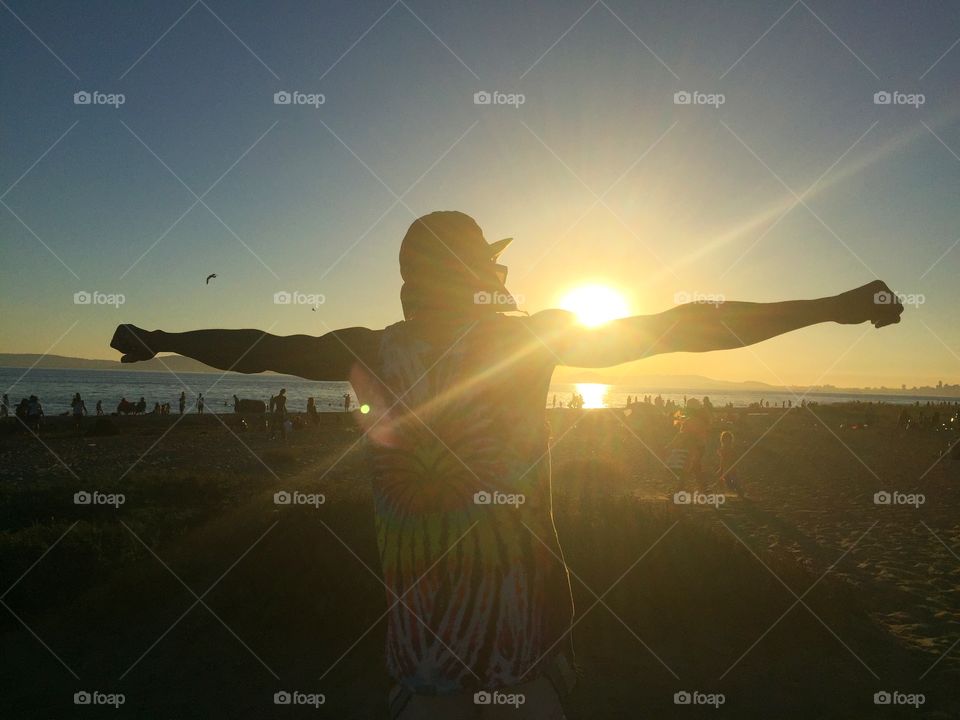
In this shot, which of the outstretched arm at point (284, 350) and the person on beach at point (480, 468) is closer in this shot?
the person on beach at point (480, 468)

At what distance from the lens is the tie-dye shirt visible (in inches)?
67.8

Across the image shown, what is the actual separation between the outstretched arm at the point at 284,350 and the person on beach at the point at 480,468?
15cm

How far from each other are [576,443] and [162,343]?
29.9 meters

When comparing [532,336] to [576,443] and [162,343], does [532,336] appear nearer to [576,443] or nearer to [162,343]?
[162,343]

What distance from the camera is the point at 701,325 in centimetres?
175

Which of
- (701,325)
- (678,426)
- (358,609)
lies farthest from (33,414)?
(701,325)

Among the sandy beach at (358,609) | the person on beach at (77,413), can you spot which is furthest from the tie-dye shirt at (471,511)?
the person on beach at (77,413)

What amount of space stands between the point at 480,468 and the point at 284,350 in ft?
2.43

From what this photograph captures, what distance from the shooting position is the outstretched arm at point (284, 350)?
76.5 inches

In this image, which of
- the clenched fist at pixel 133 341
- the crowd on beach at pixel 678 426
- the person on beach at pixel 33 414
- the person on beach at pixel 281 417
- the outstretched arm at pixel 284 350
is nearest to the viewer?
the outstretched arm at pixel 284 350

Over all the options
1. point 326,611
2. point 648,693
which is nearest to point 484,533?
point 648,693

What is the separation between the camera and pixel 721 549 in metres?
8.44

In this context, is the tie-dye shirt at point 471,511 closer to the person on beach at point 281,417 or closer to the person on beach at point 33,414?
the person on beach at point 281,417

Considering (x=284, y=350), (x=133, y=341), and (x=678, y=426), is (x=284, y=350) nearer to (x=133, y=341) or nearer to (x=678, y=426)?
(x=133, y=341)
